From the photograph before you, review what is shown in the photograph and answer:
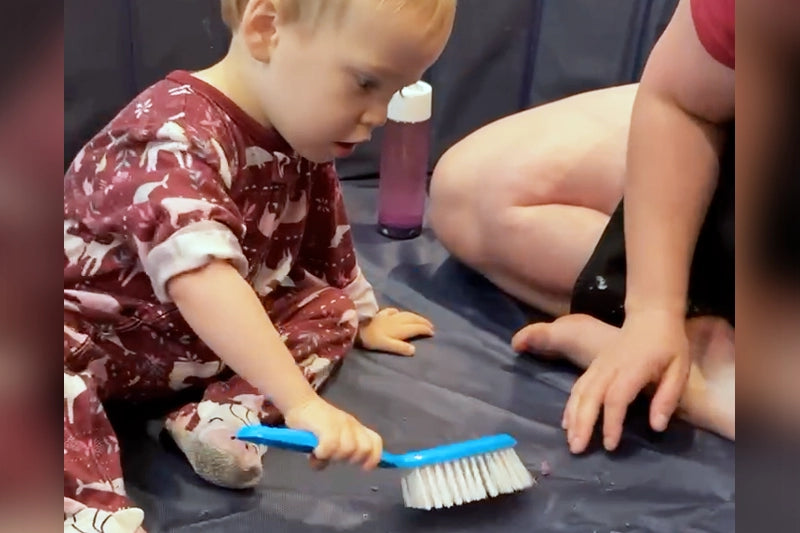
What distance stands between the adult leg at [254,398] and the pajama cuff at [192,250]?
104 millimetres

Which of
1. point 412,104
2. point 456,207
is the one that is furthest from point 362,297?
point 412,104

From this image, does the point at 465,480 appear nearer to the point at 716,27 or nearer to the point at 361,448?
the point at 361,448

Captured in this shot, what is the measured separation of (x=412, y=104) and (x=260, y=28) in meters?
0.34

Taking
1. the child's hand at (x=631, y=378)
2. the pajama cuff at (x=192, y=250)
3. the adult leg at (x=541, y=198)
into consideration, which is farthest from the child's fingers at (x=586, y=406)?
the pajama cuff at (x=192, y=250)

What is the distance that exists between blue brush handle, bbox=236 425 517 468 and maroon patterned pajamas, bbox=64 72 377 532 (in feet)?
0.20

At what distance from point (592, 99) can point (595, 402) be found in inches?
12.7

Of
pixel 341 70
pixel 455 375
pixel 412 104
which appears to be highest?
pixel 341 70

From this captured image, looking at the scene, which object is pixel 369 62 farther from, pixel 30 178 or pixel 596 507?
pixel 30 178

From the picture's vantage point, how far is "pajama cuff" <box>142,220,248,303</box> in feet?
1.84

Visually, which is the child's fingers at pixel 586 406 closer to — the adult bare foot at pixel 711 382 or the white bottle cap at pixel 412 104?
the adult bare foot at pixel 711 382

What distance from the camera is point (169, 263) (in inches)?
22.3

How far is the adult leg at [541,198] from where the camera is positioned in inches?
32.3

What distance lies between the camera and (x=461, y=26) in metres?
1.05

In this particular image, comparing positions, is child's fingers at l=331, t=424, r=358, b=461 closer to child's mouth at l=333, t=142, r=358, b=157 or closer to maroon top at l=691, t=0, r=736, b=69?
child's mouth at l=333, t=142, r=358, b=157
